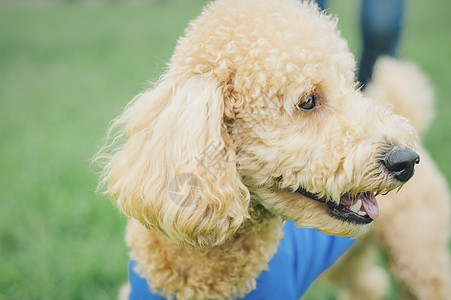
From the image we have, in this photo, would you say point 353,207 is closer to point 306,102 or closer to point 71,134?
point 306,102

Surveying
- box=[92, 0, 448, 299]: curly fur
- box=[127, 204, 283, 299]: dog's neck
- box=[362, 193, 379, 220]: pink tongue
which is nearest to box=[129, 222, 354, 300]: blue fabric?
box=[127, 204, 283, 299]: dog's neck

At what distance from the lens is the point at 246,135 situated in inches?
54.9

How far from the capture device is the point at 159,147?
52.1 inches

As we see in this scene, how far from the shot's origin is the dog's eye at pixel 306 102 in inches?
53.9

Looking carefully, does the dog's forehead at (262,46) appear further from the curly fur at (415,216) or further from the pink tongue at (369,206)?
the curly fur at (415,216)

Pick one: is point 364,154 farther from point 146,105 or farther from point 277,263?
point 146,105

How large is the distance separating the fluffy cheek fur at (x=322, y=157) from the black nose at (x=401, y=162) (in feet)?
0.07

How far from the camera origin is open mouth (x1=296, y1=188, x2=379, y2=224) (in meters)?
1.40

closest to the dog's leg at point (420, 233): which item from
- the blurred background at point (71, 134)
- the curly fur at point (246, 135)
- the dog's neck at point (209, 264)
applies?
the blurred background at point (71, 134)

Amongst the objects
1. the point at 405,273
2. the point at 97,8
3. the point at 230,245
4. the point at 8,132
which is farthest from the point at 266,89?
the point at 97,8

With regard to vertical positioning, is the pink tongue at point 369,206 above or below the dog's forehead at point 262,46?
below

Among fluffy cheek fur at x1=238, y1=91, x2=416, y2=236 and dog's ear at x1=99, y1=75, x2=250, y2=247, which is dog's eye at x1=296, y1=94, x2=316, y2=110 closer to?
fluffy cheek fur at x1=238, y1=91, x2=416, y2=236

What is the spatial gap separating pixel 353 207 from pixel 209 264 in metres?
0.58

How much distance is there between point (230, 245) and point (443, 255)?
1.22 metres
